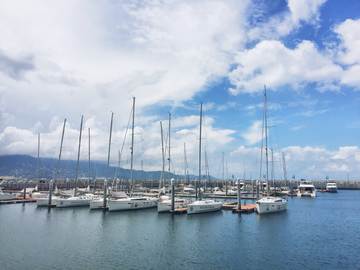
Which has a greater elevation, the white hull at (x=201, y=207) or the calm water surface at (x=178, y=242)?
the white hull at (x=201, y=207)

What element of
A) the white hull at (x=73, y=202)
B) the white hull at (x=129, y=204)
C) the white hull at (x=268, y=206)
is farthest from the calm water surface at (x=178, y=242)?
the white hull at (x=73, y=202)

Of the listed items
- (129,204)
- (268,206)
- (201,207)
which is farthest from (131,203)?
(268,206)

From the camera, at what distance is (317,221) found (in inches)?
1617

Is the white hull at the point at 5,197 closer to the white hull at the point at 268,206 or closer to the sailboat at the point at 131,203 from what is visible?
the sailboat at the point at 131,203

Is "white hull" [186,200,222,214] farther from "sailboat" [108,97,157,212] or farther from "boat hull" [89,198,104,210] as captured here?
"boat hull" [89,198,104,210]

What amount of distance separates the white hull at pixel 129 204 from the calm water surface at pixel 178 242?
487 centimetres

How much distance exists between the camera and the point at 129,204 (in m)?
49.3

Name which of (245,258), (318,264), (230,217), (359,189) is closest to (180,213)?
(230,217)

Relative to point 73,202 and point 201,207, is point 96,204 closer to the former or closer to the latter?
point 73,202

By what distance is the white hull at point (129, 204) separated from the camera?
158ft

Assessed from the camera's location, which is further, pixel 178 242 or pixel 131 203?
pixel 131 203

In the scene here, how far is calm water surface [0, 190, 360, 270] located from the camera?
21516 millimetres

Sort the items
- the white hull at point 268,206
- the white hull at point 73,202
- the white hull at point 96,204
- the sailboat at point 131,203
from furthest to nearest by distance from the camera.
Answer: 1. the white hull at point 73,202
2. the white hull at point 96,204
3. the sailboat at point 131,203
4. the white hull at point 268,206

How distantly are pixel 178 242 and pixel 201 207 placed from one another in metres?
18.0
